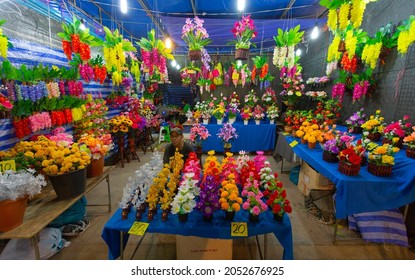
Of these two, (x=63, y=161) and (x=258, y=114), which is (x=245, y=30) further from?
(x=63, y=161)

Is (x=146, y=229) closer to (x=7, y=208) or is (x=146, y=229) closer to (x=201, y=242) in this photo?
(x=201, y=242)

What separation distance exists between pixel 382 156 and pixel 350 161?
306 mm

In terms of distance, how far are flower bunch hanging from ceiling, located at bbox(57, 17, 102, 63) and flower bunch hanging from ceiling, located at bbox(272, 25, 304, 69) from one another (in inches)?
153

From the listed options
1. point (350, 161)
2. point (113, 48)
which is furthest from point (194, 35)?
point (350, 161)

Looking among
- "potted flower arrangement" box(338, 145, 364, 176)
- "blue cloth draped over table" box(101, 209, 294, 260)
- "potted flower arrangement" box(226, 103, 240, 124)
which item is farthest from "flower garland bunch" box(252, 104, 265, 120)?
"blue cloth draped over table" box(101, 209, 294, 260)

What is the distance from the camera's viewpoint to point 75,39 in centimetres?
343

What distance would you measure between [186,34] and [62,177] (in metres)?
3.58

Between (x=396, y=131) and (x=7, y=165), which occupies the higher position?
(x=396, y=131)

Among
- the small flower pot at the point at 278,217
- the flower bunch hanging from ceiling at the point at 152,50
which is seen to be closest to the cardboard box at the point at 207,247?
the small flower pot at the point at 278,217

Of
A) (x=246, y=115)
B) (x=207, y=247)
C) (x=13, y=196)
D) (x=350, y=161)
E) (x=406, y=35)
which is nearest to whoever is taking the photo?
(x=13, y=196)

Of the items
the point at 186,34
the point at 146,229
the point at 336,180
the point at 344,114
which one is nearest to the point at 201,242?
the point at 146,229

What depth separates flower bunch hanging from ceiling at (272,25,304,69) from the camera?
15.2 feet

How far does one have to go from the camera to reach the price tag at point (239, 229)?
147 centimetres

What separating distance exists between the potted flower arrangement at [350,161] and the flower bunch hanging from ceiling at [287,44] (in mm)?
3196
